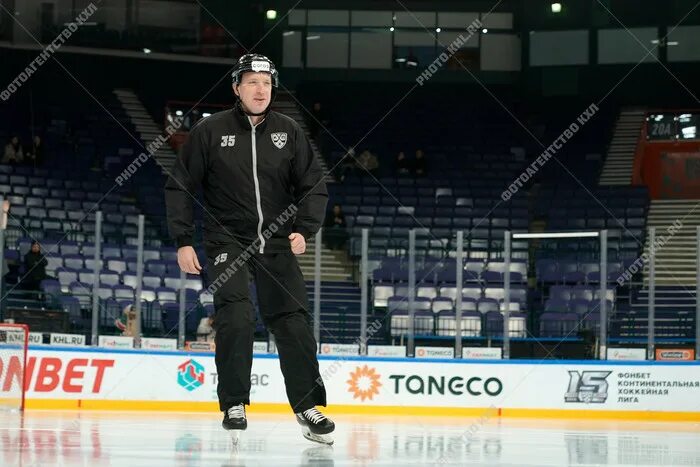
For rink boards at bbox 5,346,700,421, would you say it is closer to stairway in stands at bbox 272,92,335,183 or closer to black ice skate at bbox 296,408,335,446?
black ice skate at bbox 296,408,335,446

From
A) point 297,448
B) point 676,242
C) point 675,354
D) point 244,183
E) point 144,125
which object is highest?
point 144,125

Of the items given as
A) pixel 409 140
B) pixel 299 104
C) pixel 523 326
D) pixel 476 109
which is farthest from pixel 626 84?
pixel 523 326

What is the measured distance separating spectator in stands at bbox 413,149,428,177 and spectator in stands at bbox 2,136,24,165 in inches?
357

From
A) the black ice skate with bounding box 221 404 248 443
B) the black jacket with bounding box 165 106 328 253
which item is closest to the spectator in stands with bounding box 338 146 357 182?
the black jacket with bounding box 165 106 328 253

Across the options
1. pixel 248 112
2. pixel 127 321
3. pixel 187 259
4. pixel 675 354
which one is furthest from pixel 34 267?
pixel 248 112

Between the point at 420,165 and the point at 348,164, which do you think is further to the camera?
the point at 420,165

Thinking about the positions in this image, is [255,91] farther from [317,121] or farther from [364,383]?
[317,121]

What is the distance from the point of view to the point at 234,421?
6.18 metres

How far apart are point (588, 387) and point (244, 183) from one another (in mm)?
10074

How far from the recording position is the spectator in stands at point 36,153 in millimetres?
24547

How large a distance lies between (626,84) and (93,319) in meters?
20.0

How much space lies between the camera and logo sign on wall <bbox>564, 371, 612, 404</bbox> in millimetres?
15438

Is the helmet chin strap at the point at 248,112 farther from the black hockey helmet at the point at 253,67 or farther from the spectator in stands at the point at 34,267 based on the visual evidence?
the spectator in stands at the point at 34,267

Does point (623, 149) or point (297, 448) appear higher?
point (623, 149)
